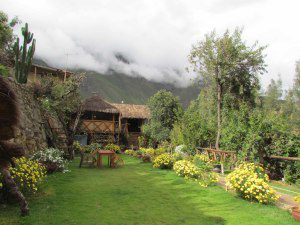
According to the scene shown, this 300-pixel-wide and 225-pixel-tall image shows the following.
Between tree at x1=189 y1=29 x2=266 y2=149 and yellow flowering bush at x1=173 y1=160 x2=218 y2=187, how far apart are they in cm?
556

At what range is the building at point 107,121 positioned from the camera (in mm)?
23348

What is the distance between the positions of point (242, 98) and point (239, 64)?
107 inches

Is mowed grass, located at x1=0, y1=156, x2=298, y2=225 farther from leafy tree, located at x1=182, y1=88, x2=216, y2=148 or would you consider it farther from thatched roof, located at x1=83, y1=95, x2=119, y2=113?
thatched roof, located at x1=83, y1=95, x2=119, y2=113

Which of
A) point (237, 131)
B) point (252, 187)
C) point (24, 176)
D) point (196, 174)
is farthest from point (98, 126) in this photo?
point (252, 187)

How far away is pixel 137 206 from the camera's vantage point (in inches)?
250

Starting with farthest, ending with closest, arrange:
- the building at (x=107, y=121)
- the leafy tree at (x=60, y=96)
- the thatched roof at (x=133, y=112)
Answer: the thatched roof at (x=133, y=112) < the building at (x=107, y=121) < the leafy tree at (x=60, y=96)

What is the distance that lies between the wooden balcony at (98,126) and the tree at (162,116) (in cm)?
365

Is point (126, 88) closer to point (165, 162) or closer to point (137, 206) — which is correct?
point (165, 162)

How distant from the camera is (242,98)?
18609 mm

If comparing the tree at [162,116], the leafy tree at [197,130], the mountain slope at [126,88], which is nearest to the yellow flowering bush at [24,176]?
the leafy tree at [197,130]

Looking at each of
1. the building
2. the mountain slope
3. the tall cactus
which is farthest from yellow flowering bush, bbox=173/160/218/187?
the mountain slope

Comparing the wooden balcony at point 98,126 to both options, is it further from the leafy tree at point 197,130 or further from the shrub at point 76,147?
the leafy tree at point 197,130

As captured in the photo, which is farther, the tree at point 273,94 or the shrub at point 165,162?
the tree at point 273,94

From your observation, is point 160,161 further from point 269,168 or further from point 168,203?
point 168,203
